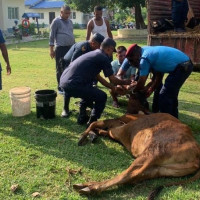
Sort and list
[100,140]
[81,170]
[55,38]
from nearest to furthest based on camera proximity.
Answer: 1. [81,170]
2. [100,140]
3. [55,38]

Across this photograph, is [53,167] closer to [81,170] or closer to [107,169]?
[81,170]

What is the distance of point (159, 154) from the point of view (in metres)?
3.19

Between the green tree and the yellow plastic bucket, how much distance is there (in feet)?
63.3

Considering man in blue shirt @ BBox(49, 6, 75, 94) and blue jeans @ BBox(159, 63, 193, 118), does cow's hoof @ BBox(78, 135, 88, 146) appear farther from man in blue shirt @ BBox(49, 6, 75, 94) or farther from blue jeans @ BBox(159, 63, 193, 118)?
man in blue shirt @ BBox(49, 6, 75, 94)

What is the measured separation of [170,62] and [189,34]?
13.1 ft

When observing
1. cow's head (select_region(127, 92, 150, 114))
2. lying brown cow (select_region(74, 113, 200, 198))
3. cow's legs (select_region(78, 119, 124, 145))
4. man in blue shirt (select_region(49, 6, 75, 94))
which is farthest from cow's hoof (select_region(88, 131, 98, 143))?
man in blue shirt (select_region(49, 6, 75, 94))

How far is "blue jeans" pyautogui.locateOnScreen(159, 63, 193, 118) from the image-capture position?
4.63 metres

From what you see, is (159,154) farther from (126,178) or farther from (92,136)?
(92,136)

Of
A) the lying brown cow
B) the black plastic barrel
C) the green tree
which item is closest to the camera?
the lying brown cow

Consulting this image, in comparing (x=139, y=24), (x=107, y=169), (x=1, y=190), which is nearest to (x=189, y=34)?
(x=107, y=169)

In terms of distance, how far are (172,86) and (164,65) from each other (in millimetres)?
365

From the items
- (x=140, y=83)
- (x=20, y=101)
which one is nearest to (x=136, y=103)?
(x=140, y=83)

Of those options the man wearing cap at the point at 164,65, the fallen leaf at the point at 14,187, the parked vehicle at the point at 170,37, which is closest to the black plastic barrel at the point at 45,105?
the man wearing cap at the point at 164,65

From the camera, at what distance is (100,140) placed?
176 inches
